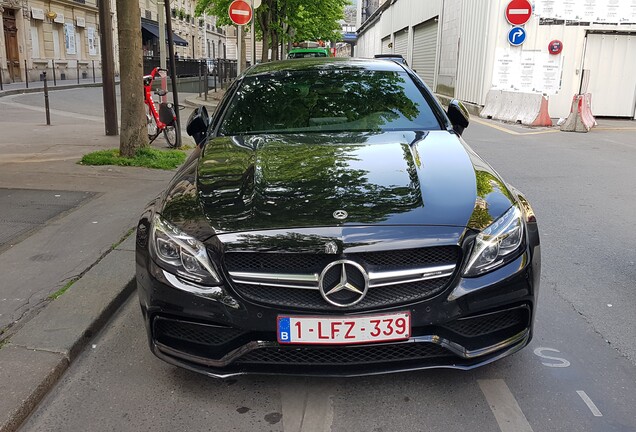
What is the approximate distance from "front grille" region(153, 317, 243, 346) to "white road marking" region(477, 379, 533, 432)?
49.3 inches

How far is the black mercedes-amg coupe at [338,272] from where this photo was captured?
2551 mm

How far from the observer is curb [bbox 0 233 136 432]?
2.82 meters

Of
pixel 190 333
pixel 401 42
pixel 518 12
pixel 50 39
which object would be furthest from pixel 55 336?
pixel 401 42

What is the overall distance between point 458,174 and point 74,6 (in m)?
38.2

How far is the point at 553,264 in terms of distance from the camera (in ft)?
15.8

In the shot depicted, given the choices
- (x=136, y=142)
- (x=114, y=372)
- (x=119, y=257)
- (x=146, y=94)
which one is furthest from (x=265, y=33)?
(x=114, y=372)

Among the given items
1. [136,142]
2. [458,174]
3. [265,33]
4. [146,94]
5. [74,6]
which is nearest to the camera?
[458,174]

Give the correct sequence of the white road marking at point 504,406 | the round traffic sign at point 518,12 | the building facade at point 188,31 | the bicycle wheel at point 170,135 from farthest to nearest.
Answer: the building facade at point 188,31 < the round traffic sign at point 518,12 < the bicycle wheel at point 170,135 < the white road marking at point 504,406

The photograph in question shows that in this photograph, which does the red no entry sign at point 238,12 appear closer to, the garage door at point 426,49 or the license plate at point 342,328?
the license plate at point 342,328

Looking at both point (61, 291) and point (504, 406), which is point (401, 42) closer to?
point (61, 291)

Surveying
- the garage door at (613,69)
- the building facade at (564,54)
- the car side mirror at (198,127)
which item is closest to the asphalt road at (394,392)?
the car side mirror at (198,127)

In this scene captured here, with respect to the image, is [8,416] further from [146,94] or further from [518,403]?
[146,94]

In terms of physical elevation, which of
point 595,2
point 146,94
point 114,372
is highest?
point 595,2

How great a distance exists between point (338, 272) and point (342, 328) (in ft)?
0.79
